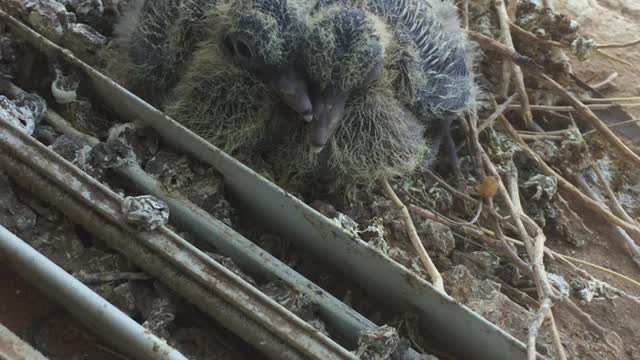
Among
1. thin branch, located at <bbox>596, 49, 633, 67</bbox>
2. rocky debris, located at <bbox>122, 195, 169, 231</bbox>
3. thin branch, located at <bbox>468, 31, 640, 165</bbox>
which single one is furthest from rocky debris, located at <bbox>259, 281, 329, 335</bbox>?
thin branch, located at <bbox>596, 49, 633, 67</bbox>

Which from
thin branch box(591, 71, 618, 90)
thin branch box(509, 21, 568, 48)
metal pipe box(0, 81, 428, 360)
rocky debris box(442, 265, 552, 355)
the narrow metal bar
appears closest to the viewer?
the narrow metal bar

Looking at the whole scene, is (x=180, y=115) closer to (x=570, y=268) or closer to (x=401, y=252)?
(x=401, y=252)

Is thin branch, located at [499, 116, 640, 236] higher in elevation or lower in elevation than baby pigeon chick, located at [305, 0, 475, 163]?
lower

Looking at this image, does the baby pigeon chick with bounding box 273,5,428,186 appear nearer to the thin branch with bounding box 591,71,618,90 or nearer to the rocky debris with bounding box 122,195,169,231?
the rocky debris with bounding box 122,195,169,231

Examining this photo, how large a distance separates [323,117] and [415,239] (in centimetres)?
26

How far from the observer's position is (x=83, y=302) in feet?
2.79

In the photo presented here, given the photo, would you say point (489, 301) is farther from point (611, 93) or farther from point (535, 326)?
point (611, 93)

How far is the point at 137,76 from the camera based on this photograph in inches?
50.1

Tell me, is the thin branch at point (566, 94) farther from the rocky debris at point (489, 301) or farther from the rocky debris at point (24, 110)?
the rocky debris at point (24, 110)

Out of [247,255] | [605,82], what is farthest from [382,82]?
[605,82]

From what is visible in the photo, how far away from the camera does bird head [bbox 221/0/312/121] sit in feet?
3.42

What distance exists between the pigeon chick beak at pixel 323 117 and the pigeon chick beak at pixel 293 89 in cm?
2

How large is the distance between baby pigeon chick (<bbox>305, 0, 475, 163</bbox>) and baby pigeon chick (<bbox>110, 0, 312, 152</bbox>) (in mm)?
46

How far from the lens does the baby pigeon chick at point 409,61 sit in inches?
42.4
